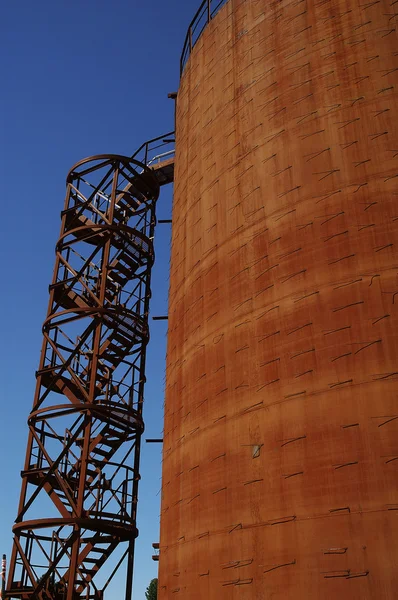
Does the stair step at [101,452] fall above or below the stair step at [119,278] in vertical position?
below

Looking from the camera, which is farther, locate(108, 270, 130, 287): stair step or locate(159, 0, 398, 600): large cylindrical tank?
locate(108, 270, 130, 287): stair step

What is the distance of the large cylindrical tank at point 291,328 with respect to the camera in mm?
10320

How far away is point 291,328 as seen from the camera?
12.2 metres

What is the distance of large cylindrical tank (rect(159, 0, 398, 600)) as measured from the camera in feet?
33.9

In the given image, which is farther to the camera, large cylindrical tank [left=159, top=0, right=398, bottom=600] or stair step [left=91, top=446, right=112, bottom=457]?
stair step [left=91, top=446, right=112, bottom=457]

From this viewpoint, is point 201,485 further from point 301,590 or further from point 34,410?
point 34,410

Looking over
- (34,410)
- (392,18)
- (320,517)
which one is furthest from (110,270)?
(320,517)

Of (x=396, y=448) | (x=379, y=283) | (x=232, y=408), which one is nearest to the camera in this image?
(x=396, y=448)

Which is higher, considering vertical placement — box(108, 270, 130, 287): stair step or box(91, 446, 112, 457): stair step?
box(108, 270, 130, 287): stair step

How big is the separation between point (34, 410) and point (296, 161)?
40.1ft

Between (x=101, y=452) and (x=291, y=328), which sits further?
(x=101, y=452)

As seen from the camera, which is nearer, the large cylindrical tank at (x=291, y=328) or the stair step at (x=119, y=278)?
the large cylindrical tank at (x=291, y=328)

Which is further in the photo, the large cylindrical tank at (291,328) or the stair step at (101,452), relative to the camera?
the stair step at (101,452)

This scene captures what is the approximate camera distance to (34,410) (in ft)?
68.8
